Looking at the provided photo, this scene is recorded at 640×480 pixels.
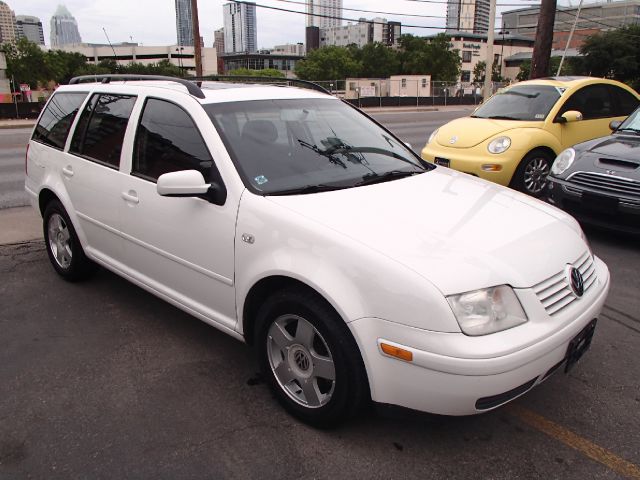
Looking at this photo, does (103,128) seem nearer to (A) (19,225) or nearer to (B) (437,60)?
(A) (19,225)

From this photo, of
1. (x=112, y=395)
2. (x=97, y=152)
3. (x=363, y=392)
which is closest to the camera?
(x=363, y=392)

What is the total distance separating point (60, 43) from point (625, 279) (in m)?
159

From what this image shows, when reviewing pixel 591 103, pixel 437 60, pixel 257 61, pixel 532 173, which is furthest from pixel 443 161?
pixel 257 61

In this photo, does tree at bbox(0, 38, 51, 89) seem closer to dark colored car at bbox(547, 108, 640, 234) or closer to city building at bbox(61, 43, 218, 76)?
city building at bbox(61, 43, 218, 76)

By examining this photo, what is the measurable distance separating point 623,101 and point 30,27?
674 feet

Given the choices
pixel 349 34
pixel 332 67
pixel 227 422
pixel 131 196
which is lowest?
pixel 227 422

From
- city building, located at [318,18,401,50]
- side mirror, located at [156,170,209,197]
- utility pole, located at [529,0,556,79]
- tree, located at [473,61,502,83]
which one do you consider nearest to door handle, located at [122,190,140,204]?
side mirror, located at [156,170,209,197]

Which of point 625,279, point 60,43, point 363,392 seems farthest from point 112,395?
point 60,43

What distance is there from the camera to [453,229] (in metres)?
2.64

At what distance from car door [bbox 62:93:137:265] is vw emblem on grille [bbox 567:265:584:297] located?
9.19 feet

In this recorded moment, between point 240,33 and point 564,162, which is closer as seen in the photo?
point 564,162

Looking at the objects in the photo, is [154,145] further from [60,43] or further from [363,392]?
[60,43]

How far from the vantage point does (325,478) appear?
238cm

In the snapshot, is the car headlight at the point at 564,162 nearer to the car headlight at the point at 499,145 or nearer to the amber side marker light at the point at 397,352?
the car headlight at the point at 499,145
